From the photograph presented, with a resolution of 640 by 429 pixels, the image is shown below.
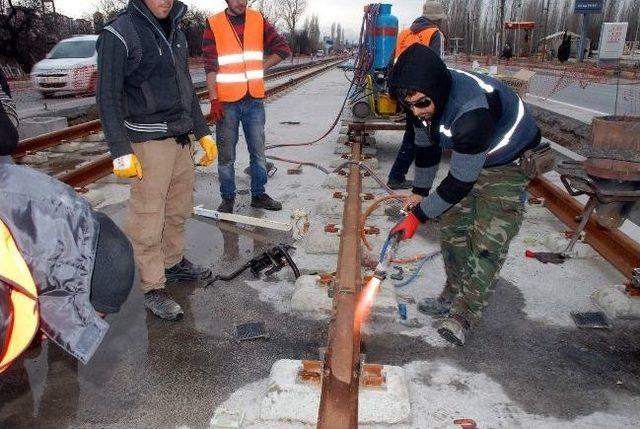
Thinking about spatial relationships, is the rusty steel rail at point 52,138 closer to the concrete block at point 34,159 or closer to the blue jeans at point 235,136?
the concrete block at point 34,159

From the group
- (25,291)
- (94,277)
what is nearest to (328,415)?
(94,277)

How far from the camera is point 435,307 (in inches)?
134

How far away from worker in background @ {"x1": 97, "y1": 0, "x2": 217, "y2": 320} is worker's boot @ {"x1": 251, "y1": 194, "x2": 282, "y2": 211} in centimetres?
171

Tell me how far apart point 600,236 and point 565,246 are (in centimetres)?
33

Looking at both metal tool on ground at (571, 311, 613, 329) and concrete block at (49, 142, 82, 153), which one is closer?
metal tool on ground at (571, 311, 613, 329)

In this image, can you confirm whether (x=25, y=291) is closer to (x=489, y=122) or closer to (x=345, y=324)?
(x=345, y=324)

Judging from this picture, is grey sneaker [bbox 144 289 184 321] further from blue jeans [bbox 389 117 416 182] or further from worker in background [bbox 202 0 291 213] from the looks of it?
blue jeans [bbox 389 117 416 182]

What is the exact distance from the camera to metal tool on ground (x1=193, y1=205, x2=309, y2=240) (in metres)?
4.54

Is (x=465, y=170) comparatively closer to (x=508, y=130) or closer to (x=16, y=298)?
(x=508, y=130)

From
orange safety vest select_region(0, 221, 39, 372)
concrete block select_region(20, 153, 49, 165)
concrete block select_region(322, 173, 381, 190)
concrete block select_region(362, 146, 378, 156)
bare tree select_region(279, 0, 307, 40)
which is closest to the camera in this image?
orange safety vest select_region(0, 221, 39, 372)

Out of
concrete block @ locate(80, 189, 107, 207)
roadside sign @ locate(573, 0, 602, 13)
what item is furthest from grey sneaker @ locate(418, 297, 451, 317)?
roadside sign @ locate(573, 0, 602, 13)

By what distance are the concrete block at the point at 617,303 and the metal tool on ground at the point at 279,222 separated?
94.2 inches

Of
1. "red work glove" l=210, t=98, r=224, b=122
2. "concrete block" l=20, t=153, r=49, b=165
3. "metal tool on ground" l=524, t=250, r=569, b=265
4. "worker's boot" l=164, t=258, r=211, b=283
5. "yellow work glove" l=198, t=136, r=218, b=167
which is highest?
"red work glove" l=210, t=98, r=224, b=122

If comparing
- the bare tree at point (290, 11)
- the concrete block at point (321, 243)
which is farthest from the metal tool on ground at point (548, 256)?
the bare tree at point (290, 11)
